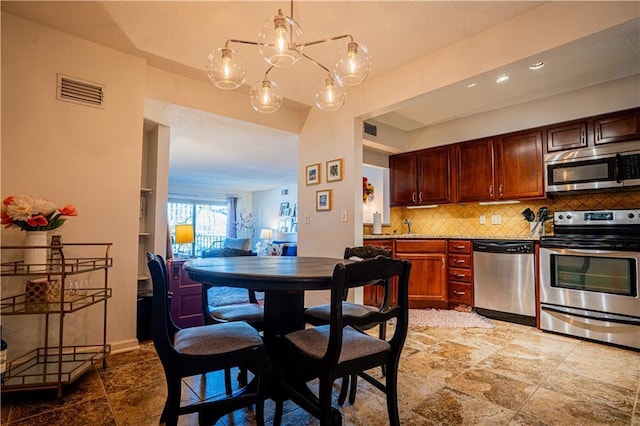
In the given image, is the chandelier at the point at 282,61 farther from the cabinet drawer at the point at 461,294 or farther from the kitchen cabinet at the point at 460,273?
the cabinet drawer at the point at 461,294

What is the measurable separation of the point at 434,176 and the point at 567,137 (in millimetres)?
1476

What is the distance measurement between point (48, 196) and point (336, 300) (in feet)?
7.67

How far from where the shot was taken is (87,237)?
96.7 inches

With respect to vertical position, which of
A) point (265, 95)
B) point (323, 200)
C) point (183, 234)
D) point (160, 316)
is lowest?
point (160, 316)

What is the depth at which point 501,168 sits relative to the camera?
12.6ft

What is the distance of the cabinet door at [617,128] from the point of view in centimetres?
299

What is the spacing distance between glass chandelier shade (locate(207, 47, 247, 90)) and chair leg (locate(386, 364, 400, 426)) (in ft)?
6.05

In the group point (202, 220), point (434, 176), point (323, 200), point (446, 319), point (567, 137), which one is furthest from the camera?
point (202, 220)

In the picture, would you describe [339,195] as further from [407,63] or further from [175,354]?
[175,354]

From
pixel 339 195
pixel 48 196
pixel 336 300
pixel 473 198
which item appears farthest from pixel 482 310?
pixel 48 196

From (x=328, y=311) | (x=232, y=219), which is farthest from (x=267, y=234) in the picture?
(x=328, y=311)

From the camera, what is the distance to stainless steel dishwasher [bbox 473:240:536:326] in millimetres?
3281

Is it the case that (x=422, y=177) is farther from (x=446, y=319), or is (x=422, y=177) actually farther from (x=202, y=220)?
(x=202, y=220)

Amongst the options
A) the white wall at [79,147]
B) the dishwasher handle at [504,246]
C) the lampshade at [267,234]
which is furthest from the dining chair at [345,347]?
the lampshade at [267,234]
